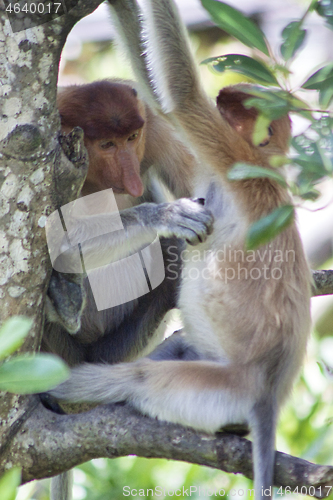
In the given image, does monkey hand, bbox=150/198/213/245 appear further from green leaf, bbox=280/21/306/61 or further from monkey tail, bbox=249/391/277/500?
green leaf, bbox=280/21/306/61

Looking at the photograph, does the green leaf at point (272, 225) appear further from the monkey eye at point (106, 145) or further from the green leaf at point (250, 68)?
the monkey eye at point (106, 145)

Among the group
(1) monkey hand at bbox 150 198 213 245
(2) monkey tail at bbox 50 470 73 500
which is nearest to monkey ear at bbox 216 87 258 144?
(1) monkey hand at bbox 150 198 213 245

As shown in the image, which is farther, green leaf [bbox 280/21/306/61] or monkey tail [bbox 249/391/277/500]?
monkey tail [bbox 249/391/277/500]

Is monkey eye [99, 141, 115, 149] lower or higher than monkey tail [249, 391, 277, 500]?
higher

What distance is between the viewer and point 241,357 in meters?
2.25

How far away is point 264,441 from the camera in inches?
79.0

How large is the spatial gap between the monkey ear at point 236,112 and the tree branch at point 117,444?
1.24m

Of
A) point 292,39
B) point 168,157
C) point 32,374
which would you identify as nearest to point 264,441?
point 32,374

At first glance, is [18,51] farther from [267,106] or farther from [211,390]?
[211,390]

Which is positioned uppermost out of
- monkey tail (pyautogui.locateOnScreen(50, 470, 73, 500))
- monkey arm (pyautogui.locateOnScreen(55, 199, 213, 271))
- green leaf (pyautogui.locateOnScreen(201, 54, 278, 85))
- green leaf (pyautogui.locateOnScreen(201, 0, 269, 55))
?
green leaf (pyautogui.locateOnScreen(201, 0, 269, 55))

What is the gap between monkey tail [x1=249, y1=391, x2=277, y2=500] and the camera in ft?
6.37

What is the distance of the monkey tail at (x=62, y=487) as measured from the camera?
9.21 ft

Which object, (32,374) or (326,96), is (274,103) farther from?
(32,374)

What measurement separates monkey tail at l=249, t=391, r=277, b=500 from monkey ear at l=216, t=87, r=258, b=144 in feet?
3.59
